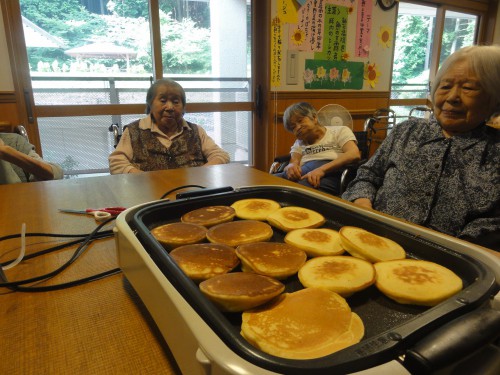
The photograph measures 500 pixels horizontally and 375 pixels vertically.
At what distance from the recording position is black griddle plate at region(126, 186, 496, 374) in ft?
0.90

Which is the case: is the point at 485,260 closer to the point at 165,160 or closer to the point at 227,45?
the point at 165,160

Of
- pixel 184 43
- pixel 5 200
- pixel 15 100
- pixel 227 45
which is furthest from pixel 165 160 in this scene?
pixel 227 45

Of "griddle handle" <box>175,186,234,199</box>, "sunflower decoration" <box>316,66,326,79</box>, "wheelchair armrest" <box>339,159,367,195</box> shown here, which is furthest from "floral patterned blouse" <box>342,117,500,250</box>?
"sunflower decoration" <box>316,66,326,79</box>

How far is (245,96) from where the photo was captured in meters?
3.60

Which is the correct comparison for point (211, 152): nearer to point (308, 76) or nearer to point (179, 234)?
point (179, 234)

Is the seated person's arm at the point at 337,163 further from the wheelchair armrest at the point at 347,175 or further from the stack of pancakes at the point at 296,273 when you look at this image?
the stack of pancakes at the point at 296,273

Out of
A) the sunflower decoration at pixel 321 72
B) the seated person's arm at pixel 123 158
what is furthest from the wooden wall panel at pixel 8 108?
the sunflower decoration at pixel 321 72

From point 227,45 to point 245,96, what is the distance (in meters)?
0.54

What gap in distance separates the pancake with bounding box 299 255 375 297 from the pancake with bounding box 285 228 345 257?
3cm

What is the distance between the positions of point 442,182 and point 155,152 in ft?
4.62

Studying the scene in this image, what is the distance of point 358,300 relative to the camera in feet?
1.50

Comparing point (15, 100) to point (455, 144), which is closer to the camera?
point (455, 144)

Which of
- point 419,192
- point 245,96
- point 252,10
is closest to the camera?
point 419,192

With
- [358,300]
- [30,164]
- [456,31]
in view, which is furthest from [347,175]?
[456,31]
